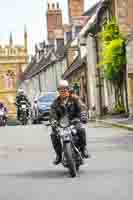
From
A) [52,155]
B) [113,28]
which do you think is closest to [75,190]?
[52,155]

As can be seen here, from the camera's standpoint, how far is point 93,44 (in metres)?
55.4

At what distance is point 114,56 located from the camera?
41.5 metres

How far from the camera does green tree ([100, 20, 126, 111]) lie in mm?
41469

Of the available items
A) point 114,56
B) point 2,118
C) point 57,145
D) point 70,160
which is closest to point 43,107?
point 2,118

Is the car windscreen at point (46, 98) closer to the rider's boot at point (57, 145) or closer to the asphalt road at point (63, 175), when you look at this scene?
the asphalt road at point (63, 175)

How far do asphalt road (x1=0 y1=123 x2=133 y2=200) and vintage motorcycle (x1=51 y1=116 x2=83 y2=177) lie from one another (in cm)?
23

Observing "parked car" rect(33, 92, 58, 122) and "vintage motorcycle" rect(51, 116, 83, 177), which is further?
"parked car" rect(33, 92, 58, 122)

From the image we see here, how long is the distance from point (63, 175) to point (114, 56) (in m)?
29.0

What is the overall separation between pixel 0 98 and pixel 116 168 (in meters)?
106

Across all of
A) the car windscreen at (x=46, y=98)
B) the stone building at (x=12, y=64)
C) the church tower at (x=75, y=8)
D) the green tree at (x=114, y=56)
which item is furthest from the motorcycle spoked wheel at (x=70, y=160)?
the stone building at (x=12, y=64)

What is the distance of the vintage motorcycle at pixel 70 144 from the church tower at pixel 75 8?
57.5 meters

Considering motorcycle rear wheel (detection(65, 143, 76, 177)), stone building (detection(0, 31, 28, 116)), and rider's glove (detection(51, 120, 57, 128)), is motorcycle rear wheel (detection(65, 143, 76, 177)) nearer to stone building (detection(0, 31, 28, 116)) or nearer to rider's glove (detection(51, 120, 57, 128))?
rider's glove (detection(51, 120, 57, 128))

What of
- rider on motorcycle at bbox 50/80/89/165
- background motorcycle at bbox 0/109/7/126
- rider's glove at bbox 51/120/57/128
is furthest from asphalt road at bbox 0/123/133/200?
background motorcycle at bbox 0/109/7/126

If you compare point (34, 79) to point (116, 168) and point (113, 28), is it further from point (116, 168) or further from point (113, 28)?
point (116, 168)
